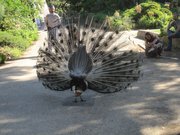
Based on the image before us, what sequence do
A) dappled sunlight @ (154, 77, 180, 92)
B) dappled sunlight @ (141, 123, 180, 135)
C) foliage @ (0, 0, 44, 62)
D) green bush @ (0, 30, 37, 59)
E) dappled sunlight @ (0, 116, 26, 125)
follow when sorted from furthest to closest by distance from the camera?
foliage @ (0, 0, 44, 62), green bush @ (0, 30, 37, 59), dappled sunlight @ (154, 77, 180, 92), dappled sunlight @ (0, 116, 26, 125), dappled sunlight @ (141, 123, 180, 135)

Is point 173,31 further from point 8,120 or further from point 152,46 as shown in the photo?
point 8,120

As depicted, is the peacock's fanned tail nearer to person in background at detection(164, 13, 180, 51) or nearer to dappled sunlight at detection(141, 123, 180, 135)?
dappled sunlight at detection(141, 123, 180, 135)

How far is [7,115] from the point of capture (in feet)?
26.4

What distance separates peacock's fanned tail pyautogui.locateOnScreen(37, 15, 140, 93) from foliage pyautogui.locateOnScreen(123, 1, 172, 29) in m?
15.4

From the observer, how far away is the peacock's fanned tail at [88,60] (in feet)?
26.9

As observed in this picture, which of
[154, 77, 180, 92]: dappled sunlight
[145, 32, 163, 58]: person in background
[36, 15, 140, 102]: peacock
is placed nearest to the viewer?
[36, 15, 140, 102]: peacock

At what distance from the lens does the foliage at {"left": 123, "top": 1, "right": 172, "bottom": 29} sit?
24391 mm

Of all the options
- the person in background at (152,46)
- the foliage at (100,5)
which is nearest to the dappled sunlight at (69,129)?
the person in background at (152,46)

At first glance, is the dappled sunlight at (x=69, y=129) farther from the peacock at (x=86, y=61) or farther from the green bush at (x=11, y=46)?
the green bush at (x=11, y=46)

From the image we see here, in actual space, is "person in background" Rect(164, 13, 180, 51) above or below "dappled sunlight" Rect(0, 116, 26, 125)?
above

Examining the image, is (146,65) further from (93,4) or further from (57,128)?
(93,4)

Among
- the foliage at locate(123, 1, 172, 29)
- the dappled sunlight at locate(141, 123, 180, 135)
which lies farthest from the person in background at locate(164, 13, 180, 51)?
the foliage at locate(123, 1, 172, 29)

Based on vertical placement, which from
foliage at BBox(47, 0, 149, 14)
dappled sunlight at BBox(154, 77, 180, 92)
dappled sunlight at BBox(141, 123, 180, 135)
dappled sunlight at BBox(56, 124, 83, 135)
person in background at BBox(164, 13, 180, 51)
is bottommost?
dappled sunlight at BBox(141, 123, 180, 135)

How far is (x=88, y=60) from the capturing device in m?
8.18
